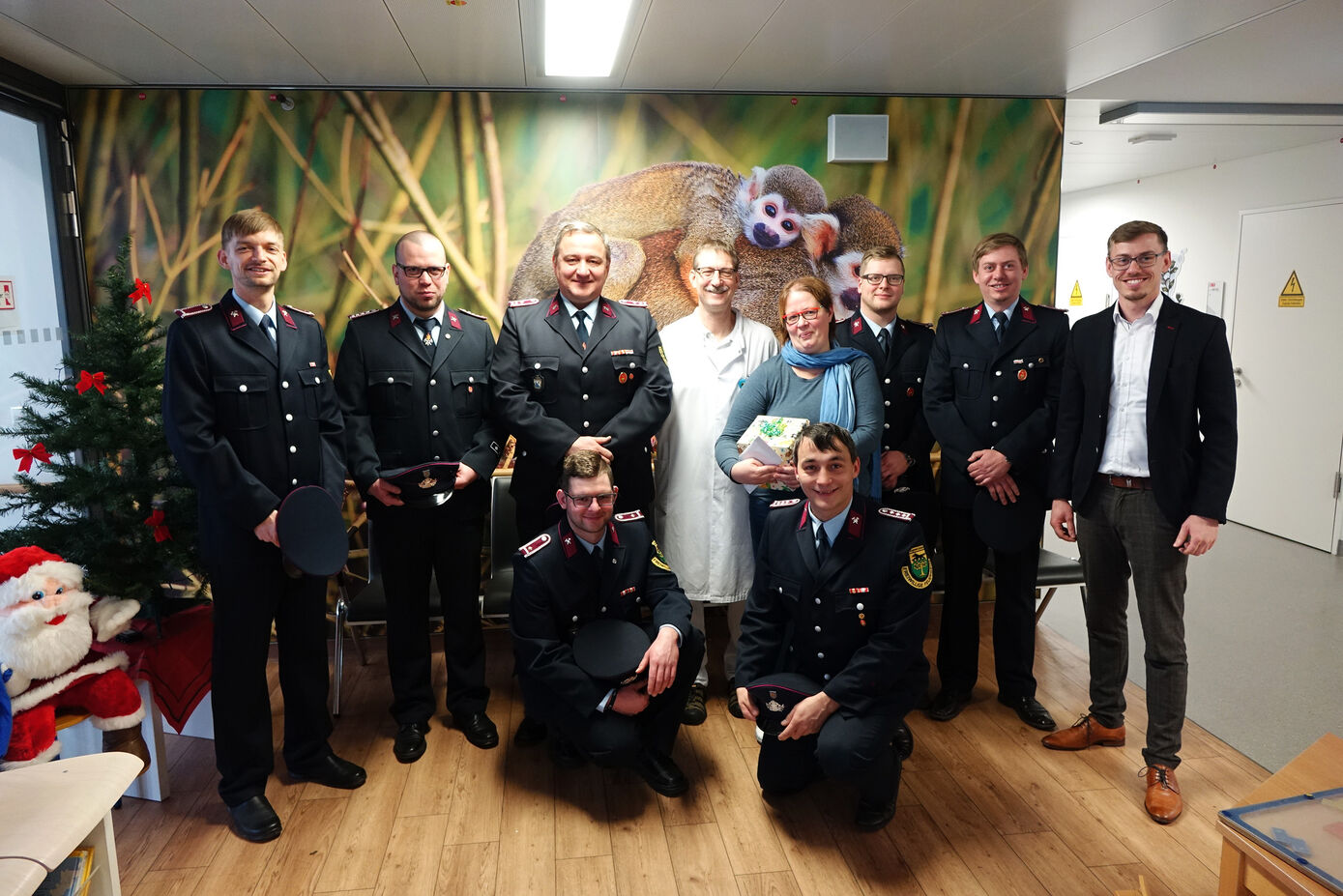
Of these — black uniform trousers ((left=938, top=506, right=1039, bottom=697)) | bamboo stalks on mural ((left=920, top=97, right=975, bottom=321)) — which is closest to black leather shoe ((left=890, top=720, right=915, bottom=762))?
black uniform trousers ((left=938, top=506, right=1039, bottom=697))

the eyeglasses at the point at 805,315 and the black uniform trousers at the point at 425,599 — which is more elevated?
the eyeglasses at the point at 805,315

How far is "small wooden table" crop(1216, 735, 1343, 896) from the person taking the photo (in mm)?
1484

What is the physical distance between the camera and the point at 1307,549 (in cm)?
580

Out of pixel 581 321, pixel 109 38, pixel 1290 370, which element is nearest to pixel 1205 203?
pixel 1290 370

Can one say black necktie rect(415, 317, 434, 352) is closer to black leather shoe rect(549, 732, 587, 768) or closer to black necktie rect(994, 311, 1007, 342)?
black leather shoe rect(549, 732, 587, 768)

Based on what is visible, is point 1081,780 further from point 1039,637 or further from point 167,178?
point 167,178

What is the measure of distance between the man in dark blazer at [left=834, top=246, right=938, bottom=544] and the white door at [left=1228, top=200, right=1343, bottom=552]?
3199mm

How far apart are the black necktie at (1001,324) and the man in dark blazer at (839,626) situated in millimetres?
942

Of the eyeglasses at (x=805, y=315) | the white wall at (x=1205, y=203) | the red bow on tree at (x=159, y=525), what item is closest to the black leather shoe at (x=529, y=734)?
the red bow on tree at (x=159, y=525)

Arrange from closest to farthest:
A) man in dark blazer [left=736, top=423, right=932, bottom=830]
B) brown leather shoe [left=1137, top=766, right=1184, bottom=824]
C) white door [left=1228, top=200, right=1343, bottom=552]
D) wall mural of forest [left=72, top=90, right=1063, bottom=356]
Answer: man in dark blazer [left=736, top=423, right=932, bottom=830], brown leather shoe [left=1137, top=766, right=1184, bottom=824], wall mural of forest [left=72, top=90, right=1063, bottom=356], white door [left=1228, top=200, right=1343, bottom=552]

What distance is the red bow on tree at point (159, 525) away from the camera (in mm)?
2896

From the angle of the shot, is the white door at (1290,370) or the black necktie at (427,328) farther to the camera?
the white door at (1290,370)

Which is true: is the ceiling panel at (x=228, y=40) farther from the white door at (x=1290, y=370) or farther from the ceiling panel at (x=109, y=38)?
the white door at (x=1290, y=370)

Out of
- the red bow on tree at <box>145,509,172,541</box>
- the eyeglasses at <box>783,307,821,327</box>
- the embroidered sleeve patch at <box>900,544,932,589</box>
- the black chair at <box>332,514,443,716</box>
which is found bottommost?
the black chair at <box>332,514,443,716</box>
